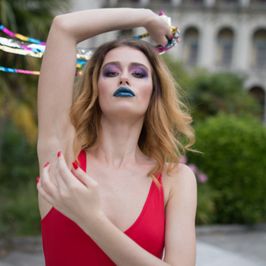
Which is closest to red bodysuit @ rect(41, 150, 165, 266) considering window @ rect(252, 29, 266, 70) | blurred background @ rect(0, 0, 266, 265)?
blurred background @ rect(0, 0, 266, 265)

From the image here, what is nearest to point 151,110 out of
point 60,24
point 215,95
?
point 60,24

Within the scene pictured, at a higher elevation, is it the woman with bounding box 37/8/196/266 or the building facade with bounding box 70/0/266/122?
the building facade with bounding box 70/0/266/122

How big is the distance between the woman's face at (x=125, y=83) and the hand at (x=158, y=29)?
13 centimetres

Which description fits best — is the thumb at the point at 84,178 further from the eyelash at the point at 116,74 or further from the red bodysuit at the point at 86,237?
the eyelash at the point at 116,74

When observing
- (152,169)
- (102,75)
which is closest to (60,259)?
(152,169)

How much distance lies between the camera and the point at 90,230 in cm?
146

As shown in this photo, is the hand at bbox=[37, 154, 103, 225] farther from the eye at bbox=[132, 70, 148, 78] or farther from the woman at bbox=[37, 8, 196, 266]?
the eye at bbox=[132, 70, 148, 78]

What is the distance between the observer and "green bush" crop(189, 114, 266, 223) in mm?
9086

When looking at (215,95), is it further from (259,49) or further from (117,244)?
(117,244)

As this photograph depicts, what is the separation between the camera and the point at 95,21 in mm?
1792

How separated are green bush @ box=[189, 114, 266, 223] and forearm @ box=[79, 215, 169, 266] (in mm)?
7551

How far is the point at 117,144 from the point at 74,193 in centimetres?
50

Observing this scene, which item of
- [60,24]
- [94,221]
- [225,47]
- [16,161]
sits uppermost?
[225,47]

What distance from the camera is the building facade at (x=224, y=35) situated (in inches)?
1431
